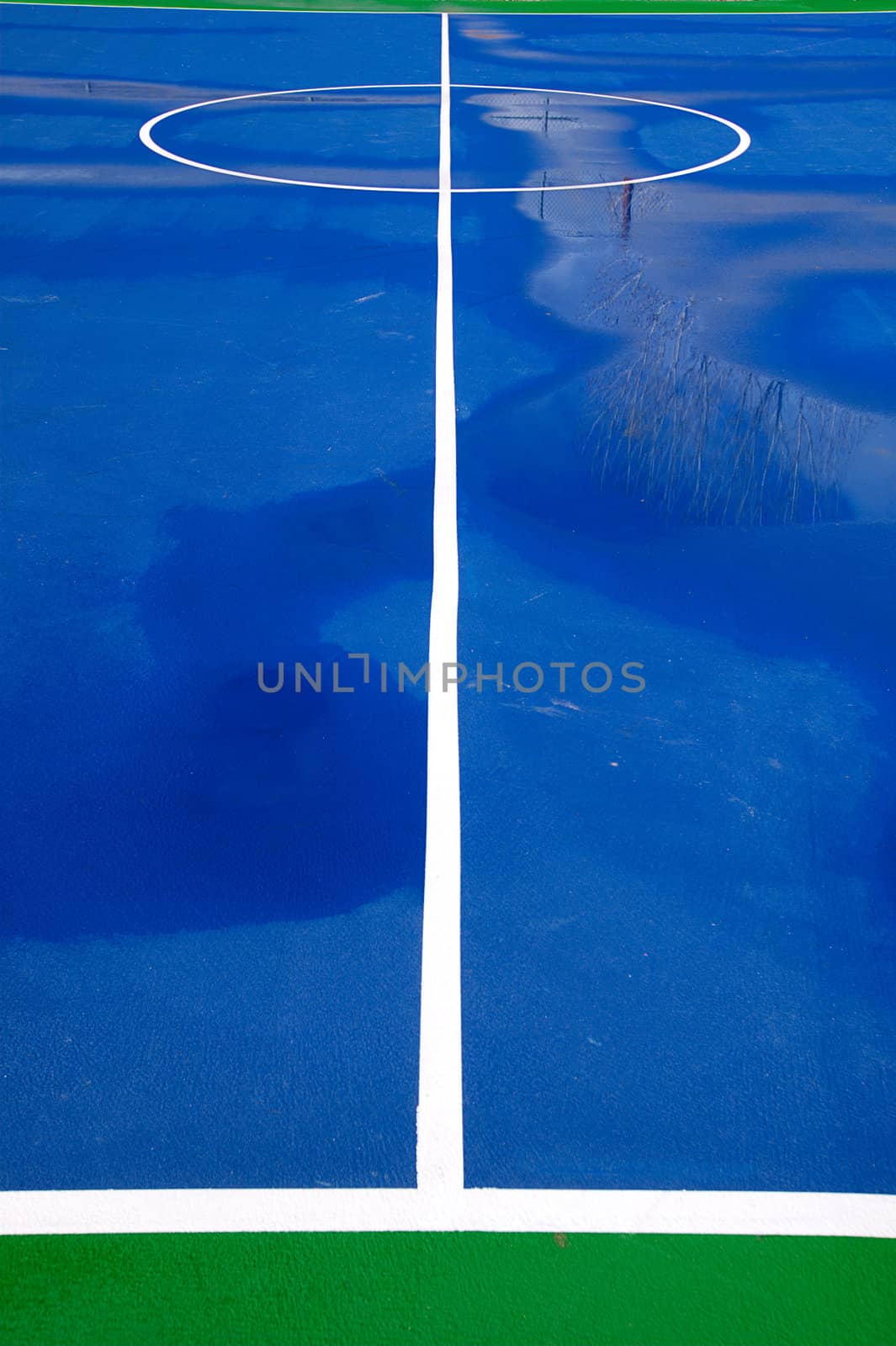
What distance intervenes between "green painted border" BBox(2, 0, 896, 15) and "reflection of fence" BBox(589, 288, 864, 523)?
A: 16.2 meters

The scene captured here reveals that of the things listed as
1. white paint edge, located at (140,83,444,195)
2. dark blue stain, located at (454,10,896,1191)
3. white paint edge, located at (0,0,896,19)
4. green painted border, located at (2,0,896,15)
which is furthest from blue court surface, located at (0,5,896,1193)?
green painted border, located at (2,0,896,15)

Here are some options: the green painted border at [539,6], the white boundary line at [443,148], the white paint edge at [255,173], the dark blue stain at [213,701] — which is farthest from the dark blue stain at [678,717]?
the green painted border at [539,6]

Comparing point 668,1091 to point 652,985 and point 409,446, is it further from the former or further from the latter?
point 409,446

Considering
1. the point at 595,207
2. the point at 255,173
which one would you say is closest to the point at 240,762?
the point at 595,207

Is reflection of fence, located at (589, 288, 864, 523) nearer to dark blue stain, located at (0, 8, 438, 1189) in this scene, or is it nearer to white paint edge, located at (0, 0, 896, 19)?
dark blue stain, located at (0, 8, 438, 1189)

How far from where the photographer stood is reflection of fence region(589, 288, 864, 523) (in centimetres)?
750

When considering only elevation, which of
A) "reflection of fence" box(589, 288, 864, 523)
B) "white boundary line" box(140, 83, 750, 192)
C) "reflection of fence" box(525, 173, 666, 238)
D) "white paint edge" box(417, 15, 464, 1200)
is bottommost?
"white paint edge" box(417, 15, 464, 1200)

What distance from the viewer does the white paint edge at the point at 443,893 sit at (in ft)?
12.9

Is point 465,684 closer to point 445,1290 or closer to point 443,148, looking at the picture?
point 445,1290

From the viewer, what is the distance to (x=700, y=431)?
8.24 meters

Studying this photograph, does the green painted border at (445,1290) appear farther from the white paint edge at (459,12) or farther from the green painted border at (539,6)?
the green painted border at (539,6)

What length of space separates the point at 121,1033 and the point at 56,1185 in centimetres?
59

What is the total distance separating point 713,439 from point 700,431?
0.47ft

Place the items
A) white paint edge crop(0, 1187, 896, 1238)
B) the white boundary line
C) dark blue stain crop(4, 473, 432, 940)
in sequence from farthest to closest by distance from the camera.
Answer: the white boundary line
dark blue stain crop(4, 473, 432, 940)
white paint edge crop(0, 1187, 896, 1238)
